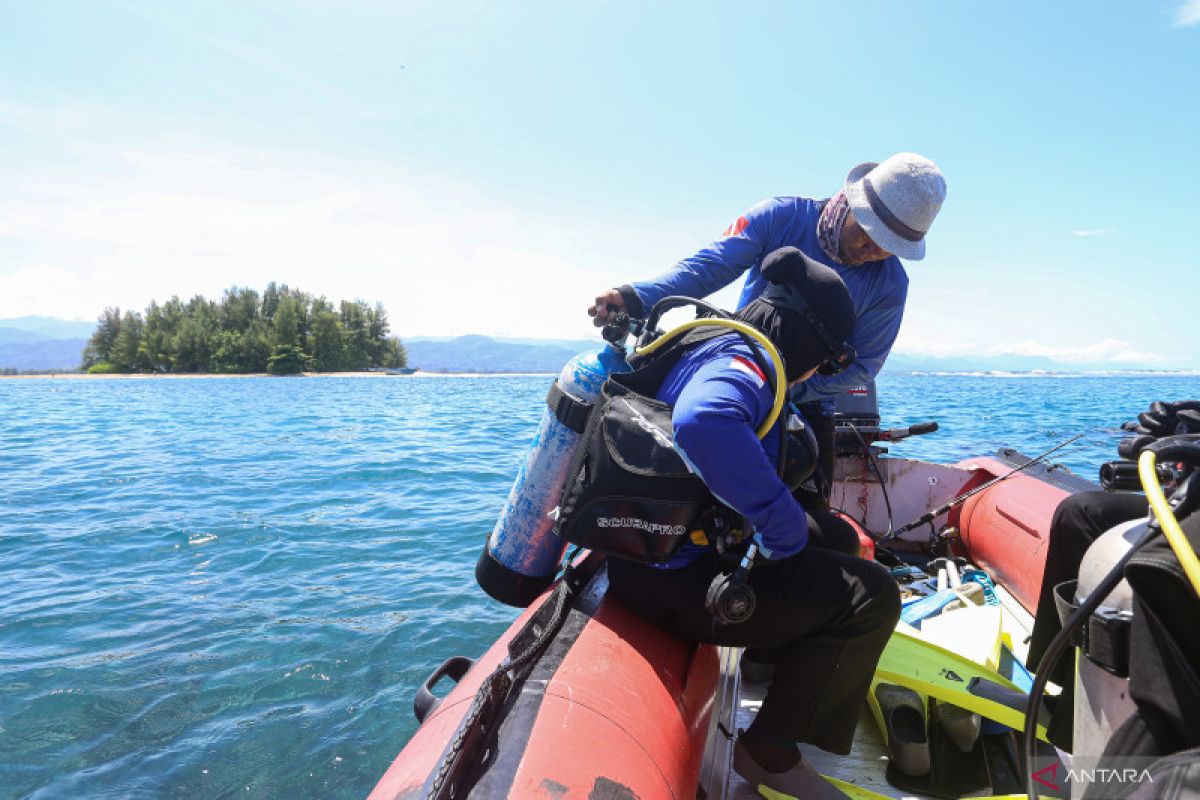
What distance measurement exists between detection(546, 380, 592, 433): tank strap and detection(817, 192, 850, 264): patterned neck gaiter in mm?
1316

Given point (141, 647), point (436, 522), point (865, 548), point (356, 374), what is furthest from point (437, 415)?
point (356, 374)

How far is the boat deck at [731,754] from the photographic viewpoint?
2.53 m

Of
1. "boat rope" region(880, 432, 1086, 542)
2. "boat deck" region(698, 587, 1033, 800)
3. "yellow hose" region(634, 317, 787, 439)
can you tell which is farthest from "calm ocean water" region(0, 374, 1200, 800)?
"yellow hose" region(634, 317, 787, 439)

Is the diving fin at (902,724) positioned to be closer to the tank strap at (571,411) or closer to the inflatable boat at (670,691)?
the inflatable boat at (670,691)

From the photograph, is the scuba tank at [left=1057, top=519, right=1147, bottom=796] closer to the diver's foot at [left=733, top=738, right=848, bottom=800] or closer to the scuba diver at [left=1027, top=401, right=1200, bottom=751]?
the scuba diver at [left=1027, top=401, right=1200, bottom=751]

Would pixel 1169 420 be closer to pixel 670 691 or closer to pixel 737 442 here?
pixel 737 442

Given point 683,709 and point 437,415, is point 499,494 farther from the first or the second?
point 437,415

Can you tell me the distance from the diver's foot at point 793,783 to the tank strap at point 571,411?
1249 millimetres

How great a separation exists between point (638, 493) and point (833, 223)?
64.4 inches

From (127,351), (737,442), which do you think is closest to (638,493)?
(737,442)

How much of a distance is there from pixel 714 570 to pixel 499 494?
8461mm

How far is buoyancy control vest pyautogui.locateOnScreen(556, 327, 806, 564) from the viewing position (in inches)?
81.0

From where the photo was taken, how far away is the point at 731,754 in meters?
2.67

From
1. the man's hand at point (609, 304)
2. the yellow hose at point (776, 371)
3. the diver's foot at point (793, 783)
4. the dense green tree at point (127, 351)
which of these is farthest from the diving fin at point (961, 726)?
the dense green tree at point (127, 351)
